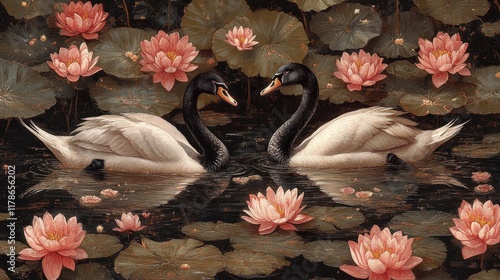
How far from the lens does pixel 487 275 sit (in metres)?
3.66

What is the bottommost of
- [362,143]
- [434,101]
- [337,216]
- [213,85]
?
[337,216]

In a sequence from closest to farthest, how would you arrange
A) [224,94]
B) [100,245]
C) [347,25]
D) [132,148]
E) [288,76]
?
[100,245], [132,148], [224,94], [288,76], [347,25]

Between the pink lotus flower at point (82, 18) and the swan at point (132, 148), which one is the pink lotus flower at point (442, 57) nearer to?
the swan at point (132, 148)

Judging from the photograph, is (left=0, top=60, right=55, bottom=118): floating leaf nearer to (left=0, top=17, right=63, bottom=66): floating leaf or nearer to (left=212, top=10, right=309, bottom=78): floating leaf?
(left=0, top=17, right=63, bottom=66): floating leaf

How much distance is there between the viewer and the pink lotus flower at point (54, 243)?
374cm

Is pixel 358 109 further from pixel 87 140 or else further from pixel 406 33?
pixel 87 140

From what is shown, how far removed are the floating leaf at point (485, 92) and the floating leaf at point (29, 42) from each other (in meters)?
1.88

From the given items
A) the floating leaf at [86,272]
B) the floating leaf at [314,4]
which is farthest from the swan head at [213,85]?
the floating leaf at [86,272]

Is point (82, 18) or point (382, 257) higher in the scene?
point (82, 18)

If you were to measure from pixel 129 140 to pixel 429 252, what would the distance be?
149 centimetres

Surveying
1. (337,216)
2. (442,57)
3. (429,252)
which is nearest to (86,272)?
(337,216)

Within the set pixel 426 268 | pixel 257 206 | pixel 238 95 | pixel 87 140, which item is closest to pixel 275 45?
pixel 238 95

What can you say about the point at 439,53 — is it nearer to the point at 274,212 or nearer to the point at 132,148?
the point at 132,148

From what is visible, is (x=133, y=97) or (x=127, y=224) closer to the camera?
(x=127, y=224)
